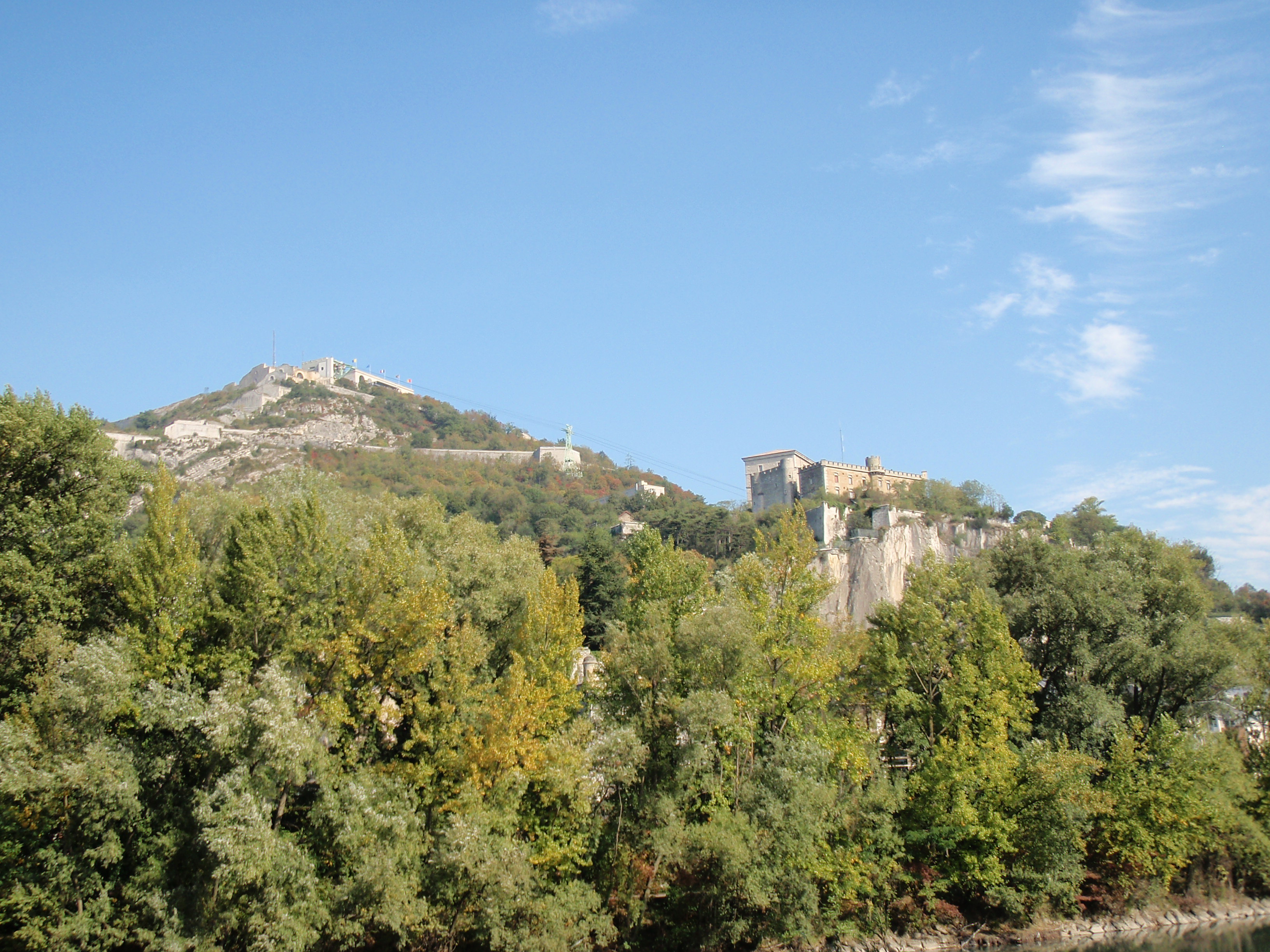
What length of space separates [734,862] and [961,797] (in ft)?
25.9

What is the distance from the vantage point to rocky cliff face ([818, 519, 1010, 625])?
7144cm

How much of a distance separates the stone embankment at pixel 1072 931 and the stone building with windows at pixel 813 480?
246 feet

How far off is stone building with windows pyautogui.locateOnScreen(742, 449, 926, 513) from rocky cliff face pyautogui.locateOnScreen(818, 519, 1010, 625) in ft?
74.8

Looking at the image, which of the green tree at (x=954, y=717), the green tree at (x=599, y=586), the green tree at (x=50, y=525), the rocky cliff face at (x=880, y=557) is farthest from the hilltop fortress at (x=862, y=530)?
the green tree at (x=50, y=525)

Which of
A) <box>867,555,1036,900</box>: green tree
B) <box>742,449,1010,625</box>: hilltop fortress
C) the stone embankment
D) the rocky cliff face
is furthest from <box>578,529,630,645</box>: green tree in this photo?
the rocky cliff face

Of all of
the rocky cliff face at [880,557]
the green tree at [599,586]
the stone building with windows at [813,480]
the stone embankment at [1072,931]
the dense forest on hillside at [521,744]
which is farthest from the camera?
the stone building with windows at [813,480]

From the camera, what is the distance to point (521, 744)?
21875 millimetres

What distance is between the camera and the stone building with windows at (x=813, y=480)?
108812 millimetres

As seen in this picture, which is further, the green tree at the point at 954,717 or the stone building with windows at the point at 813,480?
the stone building with windows at the point at 813,480

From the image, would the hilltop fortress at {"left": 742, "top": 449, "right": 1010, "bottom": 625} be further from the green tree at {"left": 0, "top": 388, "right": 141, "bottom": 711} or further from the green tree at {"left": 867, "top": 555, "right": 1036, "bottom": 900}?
the green tree at {"left": 0, "top": 388, "right": 141, "bottom": 711}

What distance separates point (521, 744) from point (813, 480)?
302ft

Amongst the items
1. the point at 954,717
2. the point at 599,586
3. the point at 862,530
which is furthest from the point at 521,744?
the point at 862,530

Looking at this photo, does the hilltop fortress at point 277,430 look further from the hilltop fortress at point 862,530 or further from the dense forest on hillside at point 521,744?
the dense forest on hillside at point 521,744

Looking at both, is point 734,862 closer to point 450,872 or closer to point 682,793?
point 682,793
